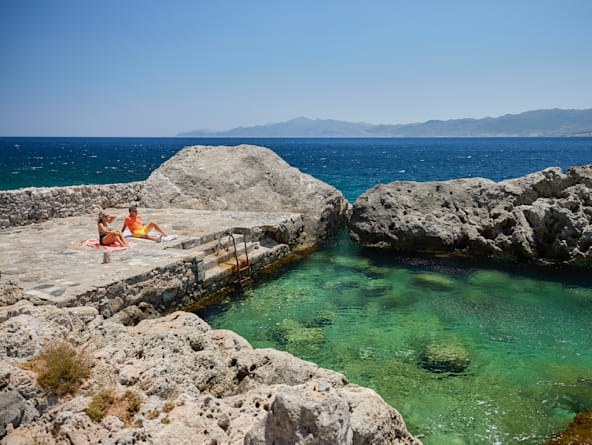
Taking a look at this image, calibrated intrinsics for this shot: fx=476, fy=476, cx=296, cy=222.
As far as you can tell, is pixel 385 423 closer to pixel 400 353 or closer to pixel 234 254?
pixel 400 353

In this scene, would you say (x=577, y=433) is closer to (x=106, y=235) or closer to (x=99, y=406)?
(x=99, y=406)

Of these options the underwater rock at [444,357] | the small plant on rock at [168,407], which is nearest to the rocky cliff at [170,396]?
the small plant on rock at [168,407]

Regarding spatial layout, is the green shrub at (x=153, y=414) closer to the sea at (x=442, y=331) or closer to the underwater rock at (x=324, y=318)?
the sea at (x=442, y=331)

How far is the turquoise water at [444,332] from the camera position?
754 centimetres

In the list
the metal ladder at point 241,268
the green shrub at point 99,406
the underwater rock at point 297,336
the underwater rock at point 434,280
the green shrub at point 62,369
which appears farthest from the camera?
the underwater rock at point 434,280

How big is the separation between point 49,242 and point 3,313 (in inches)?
306

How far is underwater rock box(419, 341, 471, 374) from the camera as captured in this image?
891 cm

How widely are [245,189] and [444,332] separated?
1140 centimetres

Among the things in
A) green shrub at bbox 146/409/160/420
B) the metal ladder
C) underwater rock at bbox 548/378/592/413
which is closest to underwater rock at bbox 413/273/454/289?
the metal ladder

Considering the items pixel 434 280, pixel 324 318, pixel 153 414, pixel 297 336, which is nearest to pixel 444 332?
pixel 324 318

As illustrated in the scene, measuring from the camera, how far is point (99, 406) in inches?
177

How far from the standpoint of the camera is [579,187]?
16219 millimetres

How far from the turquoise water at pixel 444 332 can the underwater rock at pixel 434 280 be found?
3cm

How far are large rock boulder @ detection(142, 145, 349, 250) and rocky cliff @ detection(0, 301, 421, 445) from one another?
12579mm
